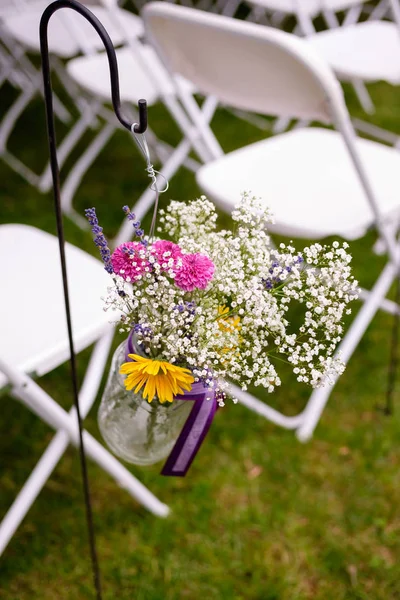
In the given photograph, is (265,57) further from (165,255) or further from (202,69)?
(165,255)

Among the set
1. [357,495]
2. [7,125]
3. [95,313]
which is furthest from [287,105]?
[7,125]

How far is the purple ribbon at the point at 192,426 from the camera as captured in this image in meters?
0.92

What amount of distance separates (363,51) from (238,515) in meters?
1.97

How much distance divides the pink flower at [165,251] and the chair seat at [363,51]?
1859mm

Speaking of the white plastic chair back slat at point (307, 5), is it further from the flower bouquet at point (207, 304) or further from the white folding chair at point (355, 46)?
the flower bouquet at point (207, 304)

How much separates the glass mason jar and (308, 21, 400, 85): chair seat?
182cm

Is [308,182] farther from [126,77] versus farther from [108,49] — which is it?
[108,49]

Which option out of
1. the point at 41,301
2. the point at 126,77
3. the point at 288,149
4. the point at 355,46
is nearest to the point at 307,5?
the point at 355,46

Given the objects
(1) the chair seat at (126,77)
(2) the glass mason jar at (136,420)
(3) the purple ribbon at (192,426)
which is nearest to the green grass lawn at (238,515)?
(2) the glass mason jar at (136,420)

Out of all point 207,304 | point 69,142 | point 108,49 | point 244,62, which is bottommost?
point 69,142

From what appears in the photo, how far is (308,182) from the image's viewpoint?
1869 mm

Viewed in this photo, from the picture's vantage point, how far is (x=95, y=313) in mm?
1387

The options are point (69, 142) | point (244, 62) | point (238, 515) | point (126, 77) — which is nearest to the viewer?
point (244, 62)

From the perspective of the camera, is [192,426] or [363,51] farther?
[363,51]
